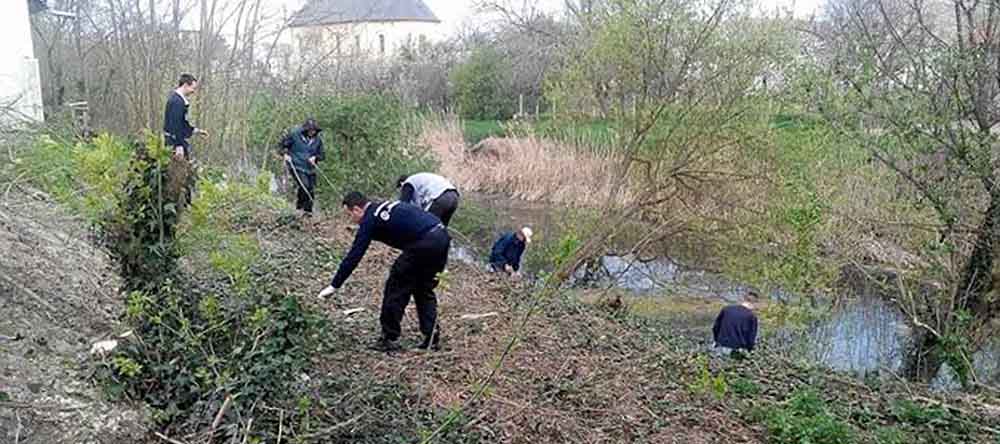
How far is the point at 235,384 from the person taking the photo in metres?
4.40

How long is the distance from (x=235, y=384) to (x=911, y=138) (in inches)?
301

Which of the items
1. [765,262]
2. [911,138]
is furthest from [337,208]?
[911,138]

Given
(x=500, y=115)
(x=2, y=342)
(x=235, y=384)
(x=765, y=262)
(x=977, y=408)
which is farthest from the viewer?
(x=500, y=115)

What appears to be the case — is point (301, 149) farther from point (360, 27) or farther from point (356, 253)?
point (360, 27)

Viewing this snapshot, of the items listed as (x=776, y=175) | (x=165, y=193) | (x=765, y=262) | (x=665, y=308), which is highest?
(x=165, y=193)

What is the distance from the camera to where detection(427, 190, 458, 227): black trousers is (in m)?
8.09

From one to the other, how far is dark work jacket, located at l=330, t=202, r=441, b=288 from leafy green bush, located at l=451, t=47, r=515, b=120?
78.5 ft

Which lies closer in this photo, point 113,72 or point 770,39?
point 770,39

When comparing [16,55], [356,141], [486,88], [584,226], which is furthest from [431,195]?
[486,88]

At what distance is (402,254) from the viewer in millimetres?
5965

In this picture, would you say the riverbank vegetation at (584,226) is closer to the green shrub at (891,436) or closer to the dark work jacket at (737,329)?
the green shrub at (891,436)

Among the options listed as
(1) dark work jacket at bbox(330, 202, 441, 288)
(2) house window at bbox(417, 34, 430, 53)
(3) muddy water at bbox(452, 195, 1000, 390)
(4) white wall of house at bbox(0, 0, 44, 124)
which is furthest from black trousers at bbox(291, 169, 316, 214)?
(2) house window at bbox(417, 34, 430, 53)

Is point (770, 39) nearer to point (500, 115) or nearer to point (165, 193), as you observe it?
point (165, 193)

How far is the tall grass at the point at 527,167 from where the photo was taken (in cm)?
1786
